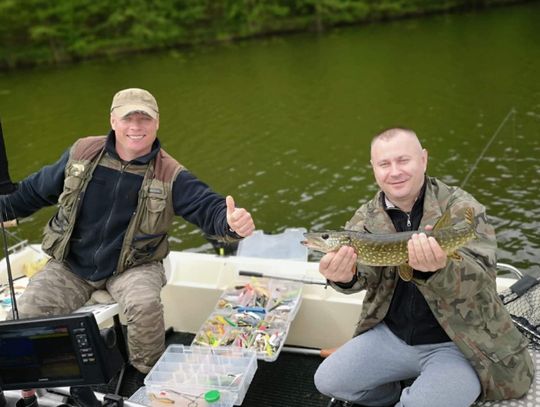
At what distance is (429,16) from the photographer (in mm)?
29500

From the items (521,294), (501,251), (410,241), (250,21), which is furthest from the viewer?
(250,21)

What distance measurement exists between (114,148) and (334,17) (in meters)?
29.8

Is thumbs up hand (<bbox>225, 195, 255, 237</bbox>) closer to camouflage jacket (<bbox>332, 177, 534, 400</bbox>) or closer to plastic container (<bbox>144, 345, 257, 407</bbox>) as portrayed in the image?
plastic container (<bbox>144, 345, 257, 407</bbox>)

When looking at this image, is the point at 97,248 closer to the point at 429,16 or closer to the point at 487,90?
the point at 487,90

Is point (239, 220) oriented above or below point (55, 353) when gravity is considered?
above

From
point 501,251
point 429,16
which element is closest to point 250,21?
point 429,16

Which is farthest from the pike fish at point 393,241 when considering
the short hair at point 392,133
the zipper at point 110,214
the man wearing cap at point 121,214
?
the zipper at point 110,214

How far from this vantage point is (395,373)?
271 centimetres

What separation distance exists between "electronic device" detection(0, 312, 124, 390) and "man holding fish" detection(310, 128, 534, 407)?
1.01m

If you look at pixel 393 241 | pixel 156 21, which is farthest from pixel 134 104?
pixel 156 21

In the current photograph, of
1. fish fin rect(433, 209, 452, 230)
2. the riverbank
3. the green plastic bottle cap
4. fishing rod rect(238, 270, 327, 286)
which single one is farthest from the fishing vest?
the riverbank

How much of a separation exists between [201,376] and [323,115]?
33.4 feet

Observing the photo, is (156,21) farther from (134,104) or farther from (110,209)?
(110,209)

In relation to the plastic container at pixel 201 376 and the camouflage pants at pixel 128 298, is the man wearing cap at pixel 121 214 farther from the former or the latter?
the plastic container at pixel 201 376
